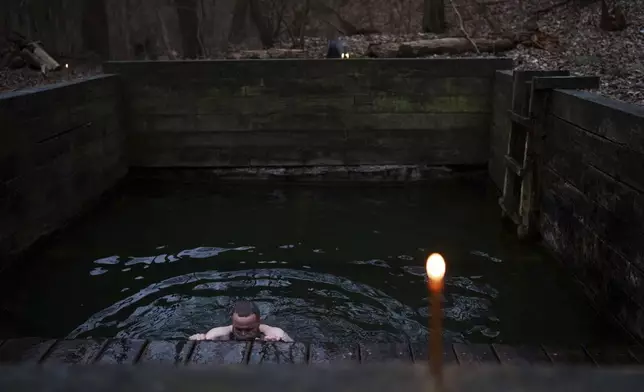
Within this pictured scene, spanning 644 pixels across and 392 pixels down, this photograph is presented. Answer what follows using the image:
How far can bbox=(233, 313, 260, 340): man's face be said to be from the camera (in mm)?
5137

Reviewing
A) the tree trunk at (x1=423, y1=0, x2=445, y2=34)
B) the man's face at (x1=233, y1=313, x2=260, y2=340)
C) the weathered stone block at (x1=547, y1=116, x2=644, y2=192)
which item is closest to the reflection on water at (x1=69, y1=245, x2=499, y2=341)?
the man's face at (x1=233, y1=313, x2=260, y2=340)

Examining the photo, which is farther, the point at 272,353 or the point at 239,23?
the point at 239,23

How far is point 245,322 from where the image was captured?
5.13 meters

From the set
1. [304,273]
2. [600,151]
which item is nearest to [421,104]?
[304,273]

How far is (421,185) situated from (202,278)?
5492 millimetres

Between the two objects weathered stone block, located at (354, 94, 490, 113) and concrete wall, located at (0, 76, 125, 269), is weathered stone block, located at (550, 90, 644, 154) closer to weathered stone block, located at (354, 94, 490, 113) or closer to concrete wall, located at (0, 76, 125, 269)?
weathered stone block, located at (354, 94, 490, 113)

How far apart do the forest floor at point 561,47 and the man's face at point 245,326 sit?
6.16 meters

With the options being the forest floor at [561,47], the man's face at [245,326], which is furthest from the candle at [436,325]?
the forest floor at [561,47]

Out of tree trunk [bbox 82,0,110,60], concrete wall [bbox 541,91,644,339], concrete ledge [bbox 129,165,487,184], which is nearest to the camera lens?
concrete wall [bbox 541,91,644,339]

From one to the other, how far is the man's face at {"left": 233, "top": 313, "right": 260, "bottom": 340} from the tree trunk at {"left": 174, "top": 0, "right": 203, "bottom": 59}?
14.0 meters

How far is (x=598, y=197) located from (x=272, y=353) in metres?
3.94

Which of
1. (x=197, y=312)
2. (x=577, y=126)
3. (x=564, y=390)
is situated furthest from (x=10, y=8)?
(x=564, y=390)

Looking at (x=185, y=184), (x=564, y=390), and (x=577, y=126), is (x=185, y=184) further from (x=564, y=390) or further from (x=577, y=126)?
(x=564, y=390)

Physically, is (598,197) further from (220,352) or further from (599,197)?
(220,352)
